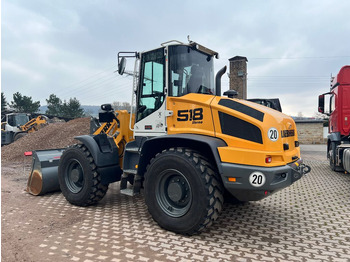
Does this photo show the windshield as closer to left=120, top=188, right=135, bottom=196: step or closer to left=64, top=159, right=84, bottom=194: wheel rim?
left=120, top=188, right=135, bottom=196: step

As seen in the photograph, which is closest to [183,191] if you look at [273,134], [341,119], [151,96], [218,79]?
[273,134]

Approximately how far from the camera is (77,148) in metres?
4.95

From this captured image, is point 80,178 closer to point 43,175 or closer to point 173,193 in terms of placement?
point 43,175

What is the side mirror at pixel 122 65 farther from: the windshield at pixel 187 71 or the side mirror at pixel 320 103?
the side mirror at pixel 320 103

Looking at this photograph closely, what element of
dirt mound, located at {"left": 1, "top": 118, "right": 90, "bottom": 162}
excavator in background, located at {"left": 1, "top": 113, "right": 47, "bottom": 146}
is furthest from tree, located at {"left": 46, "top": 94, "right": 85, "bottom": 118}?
dirt mound, located at {"left": 1, "top": 118, "right": 90, "bottom": 162}

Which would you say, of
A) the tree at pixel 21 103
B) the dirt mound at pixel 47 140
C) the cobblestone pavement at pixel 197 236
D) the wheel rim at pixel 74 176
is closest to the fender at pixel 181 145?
the cobblestone pavement at pixel 197 236

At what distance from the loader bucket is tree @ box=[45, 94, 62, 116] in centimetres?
4273

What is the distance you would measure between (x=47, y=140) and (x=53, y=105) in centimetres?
3496

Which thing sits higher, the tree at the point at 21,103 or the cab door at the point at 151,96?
the tree at the point at 21,103

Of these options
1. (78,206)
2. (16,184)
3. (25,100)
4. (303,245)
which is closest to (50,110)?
(25,100)

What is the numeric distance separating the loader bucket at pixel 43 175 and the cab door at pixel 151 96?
2.38 m

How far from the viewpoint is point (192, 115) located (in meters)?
3.78

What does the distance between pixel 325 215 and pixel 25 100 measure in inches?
1719

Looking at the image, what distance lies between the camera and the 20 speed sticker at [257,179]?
3.20 meters
